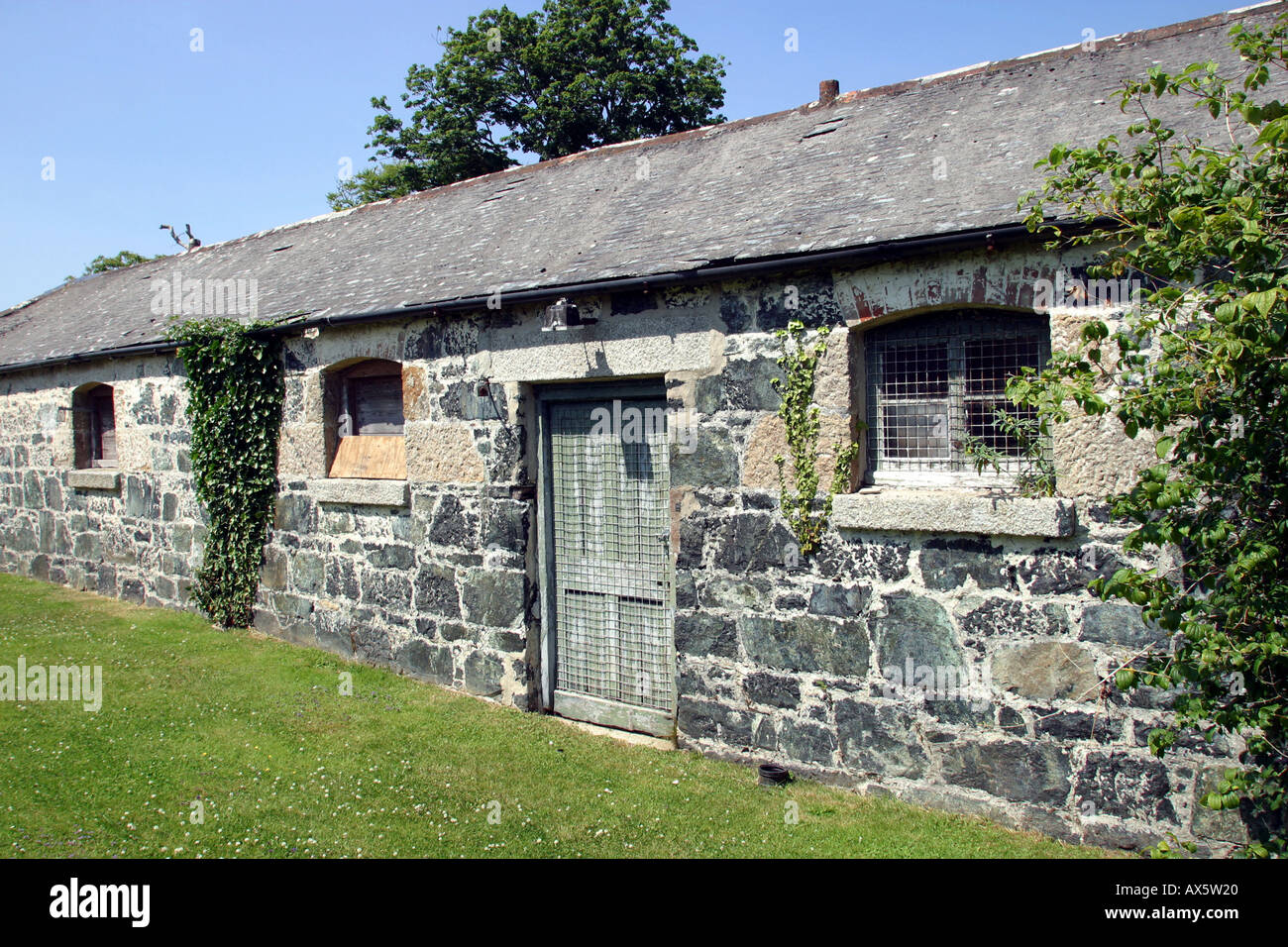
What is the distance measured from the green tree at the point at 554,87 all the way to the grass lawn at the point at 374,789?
1810 centimetres

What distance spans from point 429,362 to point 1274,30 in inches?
230

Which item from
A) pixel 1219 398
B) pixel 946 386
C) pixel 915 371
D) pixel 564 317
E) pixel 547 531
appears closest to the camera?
pixel 1219 398

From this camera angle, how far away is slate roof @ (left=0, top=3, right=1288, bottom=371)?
5484 millimetres

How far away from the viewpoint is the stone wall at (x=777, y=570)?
4562mm

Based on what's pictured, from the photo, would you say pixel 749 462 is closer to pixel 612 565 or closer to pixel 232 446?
pixel 612 565

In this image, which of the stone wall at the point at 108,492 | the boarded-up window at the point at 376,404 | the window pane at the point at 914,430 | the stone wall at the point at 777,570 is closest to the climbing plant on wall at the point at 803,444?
the stone wall at the point at 777,570

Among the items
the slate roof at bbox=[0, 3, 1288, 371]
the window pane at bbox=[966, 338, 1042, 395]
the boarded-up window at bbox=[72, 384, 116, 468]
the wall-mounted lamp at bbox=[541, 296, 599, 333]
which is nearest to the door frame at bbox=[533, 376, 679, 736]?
the wall-mounted lamp at bbox=[541, 296, 599, 333]

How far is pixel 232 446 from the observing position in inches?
357

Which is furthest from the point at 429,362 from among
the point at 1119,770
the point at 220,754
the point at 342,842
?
the point at 1119,770

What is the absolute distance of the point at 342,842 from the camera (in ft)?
15.3

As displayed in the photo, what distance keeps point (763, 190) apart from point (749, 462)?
2.26 meters

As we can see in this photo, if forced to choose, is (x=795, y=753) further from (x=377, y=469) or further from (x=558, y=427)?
(x=377, y=469)

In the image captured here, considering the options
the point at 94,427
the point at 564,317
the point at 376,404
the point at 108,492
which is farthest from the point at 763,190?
the point at 94,427

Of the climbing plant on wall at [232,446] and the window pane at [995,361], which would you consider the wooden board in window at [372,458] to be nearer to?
the climbing plant on wall at [232,446]
